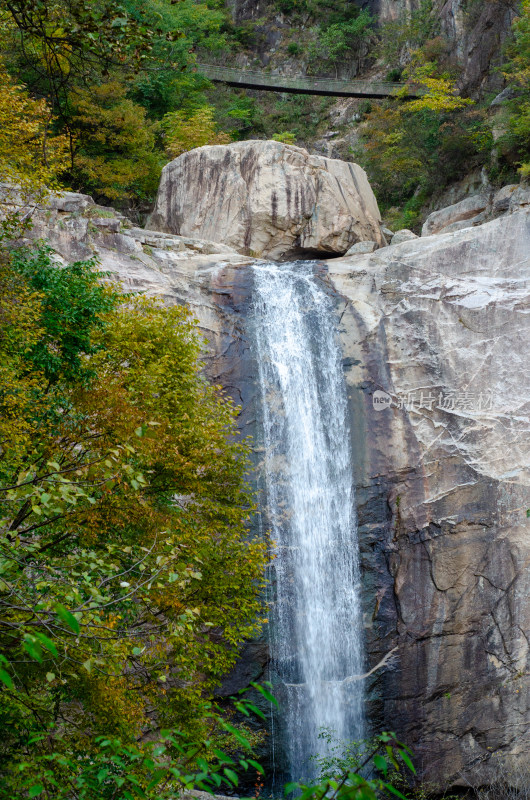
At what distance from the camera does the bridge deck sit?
36.7 m

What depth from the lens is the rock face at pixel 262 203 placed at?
82.4 ft

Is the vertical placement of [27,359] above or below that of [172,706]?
above

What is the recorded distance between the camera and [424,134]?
28.3 m

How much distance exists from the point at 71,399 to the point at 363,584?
32.2ft

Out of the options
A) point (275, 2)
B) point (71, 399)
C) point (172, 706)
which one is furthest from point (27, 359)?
point (275, 2)

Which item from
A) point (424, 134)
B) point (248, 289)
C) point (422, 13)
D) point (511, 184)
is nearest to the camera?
point (248, 289)

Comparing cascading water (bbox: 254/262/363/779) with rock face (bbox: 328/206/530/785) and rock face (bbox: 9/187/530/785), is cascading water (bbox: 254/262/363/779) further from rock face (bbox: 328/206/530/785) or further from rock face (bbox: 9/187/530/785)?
rock face (bbox: 328/206/530/785)

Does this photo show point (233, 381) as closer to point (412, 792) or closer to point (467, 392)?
point (467, 392)

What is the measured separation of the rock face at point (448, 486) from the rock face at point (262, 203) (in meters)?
5.23

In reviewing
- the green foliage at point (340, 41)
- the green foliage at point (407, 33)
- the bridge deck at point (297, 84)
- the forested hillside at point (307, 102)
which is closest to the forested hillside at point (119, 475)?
the forested hillside at point (307, 102)

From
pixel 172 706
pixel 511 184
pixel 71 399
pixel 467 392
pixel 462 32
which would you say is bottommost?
pixel 172 706

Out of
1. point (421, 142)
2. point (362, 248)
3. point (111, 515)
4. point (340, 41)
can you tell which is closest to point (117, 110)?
point (362, 248)

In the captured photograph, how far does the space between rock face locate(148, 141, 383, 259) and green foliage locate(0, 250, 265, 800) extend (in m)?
11.4

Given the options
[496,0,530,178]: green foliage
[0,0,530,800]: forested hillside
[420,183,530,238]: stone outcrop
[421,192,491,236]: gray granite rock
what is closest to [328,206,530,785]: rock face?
[420,183,530,238]: stone outcrop
